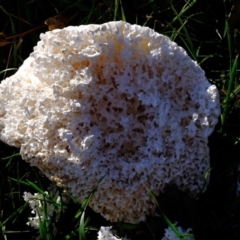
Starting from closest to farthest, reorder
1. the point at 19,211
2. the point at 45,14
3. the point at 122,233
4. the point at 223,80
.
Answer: the point at 122,233 → the point at 19,211 → the point at 223,80 → the point at 45,14

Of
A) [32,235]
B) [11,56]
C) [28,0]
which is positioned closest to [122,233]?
[32,235]

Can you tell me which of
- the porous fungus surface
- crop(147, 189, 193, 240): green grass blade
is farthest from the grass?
the porous fungus surface

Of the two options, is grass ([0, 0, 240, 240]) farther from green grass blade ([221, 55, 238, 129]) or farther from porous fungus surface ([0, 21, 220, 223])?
porous fungus surface ([0, 21, 220, 223])

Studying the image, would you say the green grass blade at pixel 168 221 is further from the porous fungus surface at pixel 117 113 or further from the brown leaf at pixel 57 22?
the brown leaf at pixel 57 22

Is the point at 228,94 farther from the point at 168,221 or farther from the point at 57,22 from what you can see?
the point at 57,22

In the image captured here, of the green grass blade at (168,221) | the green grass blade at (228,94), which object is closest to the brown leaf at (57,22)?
the green grass blade at (228,94)

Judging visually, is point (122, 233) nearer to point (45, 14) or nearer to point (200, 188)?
point (200, 188)
